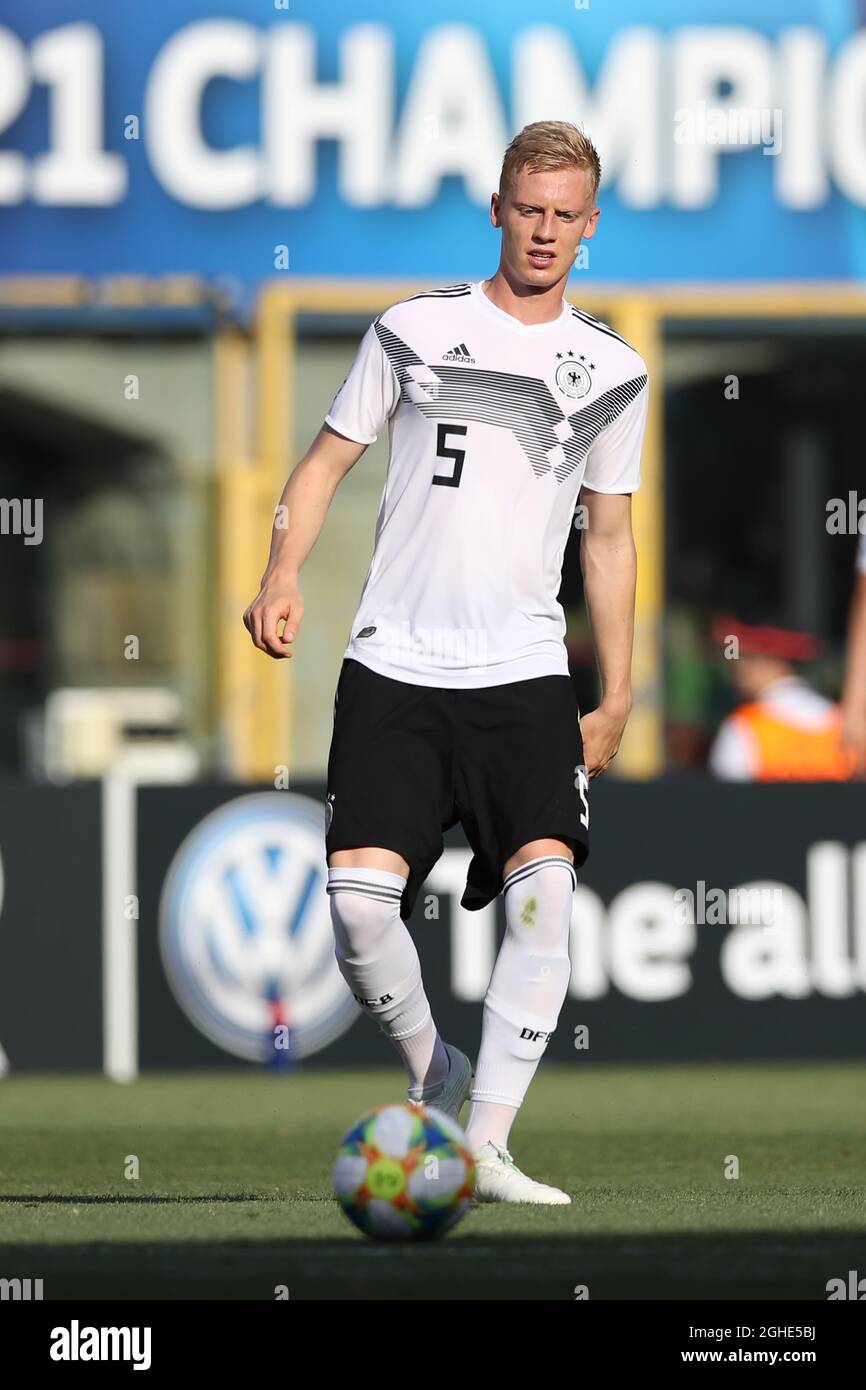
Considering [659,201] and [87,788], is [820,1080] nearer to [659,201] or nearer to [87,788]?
[87,788]

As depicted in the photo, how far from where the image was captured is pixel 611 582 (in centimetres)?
614

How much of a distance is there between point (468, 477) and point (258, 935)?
5542mm

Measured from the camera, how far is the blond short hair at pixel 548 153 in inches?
227

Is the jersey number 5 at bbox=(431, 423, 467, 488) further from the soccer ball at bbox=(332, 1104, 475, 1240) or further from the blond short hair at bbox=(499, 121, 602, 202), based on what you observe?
the soccer ball at bbox=(332, 1104, 475, 1240)

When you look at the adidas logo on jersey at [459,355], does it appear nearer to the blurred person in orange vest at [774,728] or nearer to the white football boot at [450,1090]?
the white football boot at [450,1090]

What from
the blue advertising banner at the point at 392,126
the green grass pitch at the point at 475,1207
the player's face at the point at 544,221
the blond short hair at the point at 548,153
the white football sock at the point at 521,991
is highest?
the blue advertising banner at the point at 392,126

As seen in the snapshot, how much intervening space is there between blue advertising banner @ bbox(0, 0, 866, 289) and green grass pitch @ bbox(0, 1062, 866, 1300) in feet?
21.8

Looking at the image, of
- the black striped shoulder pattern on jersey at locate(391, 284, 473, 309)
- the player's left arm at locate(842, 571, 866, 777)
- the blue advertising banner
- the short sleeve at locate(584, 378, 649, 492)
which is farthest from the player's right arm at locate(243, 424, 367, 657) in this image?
the blue advertising banner

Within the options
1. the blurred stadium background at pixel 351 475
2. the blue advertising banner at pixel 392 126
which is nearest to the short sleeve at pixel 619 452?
the blurred stadium background at pixel 351 475

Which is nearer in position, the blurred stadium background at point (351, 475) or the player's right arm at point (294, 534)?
the player's right arm at point (294, 534)

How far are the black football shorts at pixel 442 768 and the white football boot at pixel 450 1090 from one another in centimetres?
46

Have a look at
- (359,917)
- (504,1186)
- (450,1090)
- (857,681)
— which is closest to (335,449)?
(359,917)

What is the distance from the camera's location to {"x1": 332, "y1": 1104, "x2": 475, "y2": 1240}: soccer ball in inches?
196

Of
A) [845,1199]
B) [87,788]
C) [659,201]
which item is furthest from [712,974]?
[659,201]
